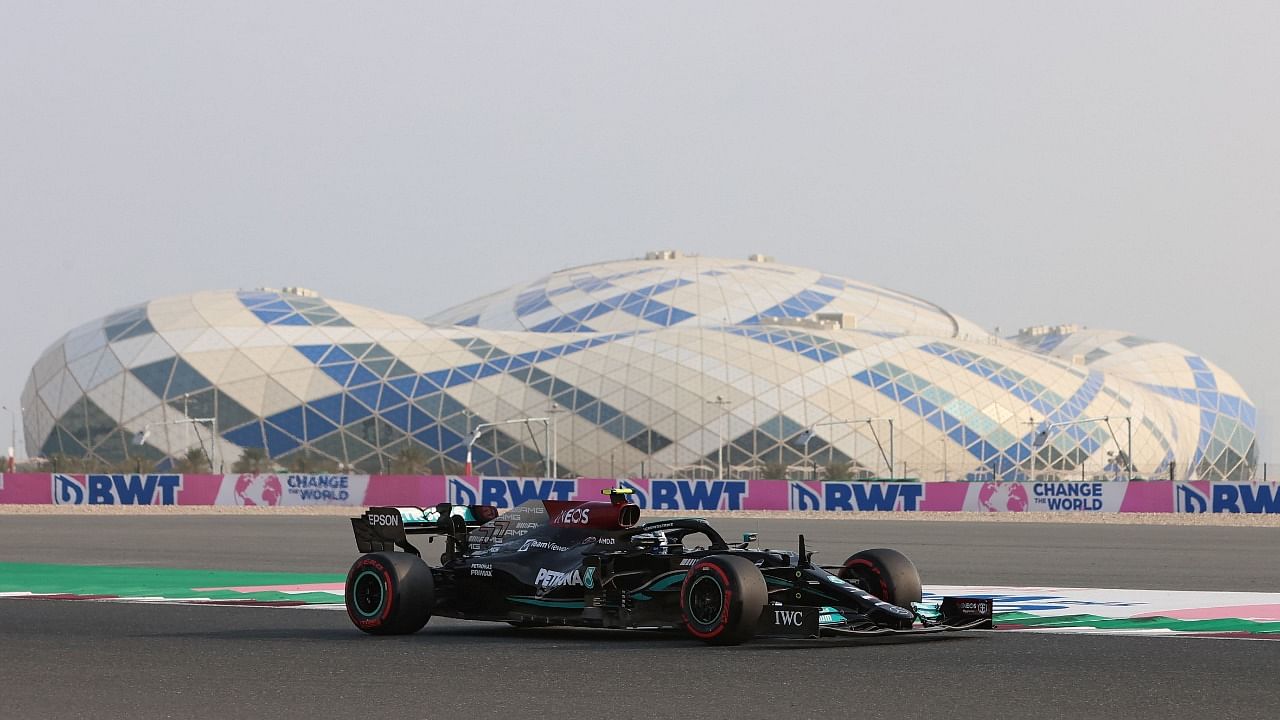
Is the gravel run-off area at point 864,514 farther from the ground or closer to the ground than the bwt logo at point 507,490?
closer to the ground

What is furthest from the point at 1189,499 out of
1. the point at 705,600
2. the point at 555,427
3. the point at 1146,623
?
the point at 555,427

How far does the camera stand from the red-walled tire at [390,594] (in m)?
16.0

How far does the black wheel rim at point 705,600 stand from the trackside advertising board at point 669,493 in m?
44.3

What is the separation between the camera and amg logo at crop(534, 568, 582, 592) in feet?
51.9

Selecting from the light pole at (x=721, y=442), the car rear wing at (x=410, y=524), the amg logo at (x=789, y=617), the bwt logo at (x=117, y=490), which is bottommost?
the amg logo at (x=789, y=617)

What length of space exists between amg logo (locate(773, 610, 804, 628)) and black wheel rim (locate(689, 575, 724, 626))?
496mm

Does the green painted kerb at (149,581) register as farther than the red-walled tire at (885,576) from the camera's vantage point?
Yes

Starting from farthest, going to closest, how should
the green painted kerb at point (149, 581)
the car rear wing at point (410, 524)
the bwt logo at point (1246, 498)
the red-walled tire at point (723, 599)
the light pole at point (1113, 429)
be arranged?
the light pole at point (1113, 429) < the bwt logo at point (1246, 498) < the green painted kerb at point (149, 581) < the car rear wing at point (410, 524) < the red-walled tire at point (723, 599)

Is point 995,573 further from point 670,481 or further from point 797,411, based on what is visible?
point 797,411

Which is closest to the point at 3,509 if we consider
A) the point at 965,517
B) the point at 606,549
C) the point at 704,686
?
the point at 965,517

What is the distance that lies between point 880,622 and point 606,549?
2.81m

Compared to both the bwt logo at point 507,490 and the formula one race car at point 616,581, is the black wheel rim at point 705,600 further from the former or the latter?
the bwt logo at point 507,490

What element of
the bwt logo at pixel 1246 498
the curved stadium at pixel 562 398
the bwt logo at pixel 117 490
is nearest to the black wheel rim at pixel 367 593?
the bwt logo at pixel 1246 498

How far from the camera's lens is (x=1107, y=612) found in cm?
1902
